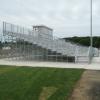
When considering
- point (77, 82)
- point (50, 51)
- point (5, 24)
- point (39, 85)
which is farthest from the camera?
point (50, 51)

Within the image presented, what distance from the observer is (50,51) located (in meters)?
31.7

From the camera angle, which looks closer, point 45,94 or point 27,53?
point 45,94

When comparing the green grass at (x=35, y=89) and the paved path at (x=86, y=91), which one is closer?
the green grass at (x=35, y=89)

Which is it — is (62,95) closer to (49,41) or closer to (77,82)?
(77,82)

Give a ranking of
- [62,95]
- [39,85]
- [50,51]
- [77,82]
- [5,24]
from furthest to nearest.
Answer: [50,51] → [5,24] → [77,82] → [39,85] → [62,95]

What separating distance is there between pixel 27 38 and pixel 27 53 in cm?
180

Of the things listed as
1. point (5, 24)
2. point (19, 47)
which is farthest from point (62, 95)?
point (19, 47)

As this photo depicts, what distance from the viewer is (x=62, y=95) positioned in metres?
10.5

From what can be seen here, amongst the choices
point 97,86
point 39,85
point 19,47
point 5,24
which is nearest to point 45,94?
point 39,85

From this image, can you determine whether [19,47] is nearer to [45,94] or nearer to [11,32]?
[11,32]

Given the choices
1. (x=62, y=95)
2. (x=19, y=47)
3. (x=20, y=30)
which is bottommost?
(x=62, y=95)

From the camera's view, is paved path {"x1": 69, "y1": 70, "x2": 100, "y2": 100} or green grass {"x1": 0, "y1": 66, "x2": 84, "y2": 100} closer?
green grass {"x1": 0, "y1": 66, "x2": 84, "y2": 100}

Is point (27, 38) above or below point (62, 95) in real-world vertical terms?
above

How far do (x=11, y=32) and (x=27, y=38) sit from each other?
2877 mm
